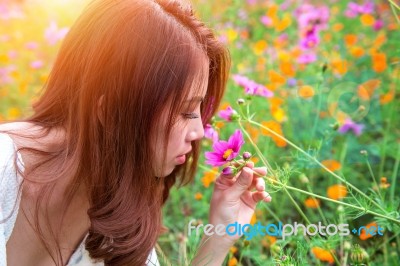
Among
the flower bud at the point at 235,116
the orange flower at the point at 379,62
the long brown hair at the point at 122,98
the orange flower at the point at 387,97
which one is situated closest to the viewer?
the long brown hair at the point at 122,98

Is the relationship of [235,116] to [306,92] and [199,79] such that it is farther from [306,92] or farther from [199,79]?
[306,92]

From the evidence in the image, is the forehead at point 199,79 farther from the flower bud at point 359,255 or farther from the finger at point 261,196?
the flower bud at point 359,255

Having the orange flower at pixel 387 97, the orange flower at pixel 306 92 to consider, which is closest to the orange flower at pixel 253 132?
the orange flower at pixel 306 92

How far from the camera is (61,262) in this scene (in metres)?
1.27

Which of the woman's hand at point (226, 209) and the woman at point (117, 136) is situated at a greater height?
the woman at point (117, 136)

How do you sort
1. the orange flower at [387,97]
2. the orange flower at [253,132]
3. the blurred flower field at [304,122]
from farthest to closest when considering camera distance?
the orange flower at [387,97] → the orange flower at [253,132] → the blurred flower field at [304,122]

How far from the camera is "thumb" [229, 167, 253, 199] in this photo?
3.51 ft

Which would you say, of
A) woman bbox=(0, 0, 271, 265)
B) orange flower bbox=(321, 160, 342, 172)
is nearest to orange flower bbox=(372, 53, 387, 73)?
orange flower bbox=(321, 160, 342, 172)

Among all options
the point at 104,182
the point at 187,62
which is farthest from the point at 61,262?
the point at 187,62

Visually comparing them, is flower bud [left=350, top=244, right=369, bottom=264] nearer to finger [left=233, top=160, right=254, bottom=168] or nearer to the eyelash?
finger [left=233, top=160, right=254, bottom=168]

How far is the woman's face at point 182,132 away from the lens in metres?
1.04

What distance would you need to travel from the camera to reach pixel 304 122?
210 cm

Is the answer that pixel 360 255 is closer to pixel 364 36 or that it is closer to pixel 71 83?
pixel 71 83

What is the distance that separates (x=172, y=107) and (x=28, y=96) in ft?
5.93
